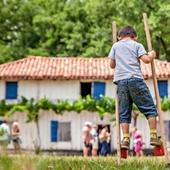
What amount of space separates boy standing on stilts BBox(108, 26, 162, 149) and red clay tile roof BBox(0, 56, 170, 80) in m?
33.0

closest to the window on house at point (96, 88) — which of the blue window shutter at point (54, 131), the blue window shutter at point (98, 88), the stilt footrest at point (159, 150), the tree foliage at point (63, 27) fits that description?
the blue window shutter at point (98, 88)

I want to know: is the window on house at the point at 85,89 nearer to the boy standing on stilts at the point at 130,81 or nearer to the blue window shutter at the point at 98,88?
the blue window shutter at the point at 98,88

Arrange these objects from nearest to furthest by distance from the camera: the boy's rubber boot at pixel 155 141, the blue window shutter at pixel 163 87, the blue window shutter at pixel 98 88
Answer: the boy's rubber boot at pixel 155 141, the blue window shutter at pixel 98 88, the blue window shutter at pixel 163 87

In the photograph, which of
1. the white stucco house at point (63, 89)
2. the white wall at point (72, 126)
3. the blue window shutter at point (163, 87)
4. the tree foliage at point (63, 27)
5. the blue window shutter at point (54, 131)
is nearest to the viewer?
the white wall at point (72, 126)

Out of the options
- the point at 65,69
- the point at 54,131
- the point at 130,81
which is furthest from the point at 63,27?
the point at 130,81

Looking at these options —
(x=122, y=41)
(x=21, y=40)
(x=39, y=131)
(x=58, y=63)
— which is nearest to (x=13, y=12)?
(x=21, y=40)

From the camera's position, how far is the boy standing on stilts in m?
6.39

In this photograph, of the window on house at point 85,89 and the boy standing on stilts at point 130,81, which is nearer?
the boy standing on stilts at point 130,81

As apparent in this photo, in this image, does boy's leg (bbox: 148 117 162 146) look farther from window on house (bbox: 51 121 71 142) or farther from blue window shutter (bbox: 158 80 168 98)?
blue window shutter (bbox: 158 80 168 98)

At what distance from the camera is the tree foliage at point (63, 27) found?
140 ft

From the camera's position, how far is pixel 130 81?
6430 millimetres

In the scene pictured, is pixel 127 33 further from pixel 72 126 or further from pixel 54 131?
pixel 54 131

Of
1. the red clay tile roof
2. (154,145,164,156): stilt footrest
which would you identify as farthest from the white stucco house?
(154,145,164,156): stilt footrest

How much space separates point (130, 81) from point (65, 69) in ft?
114
